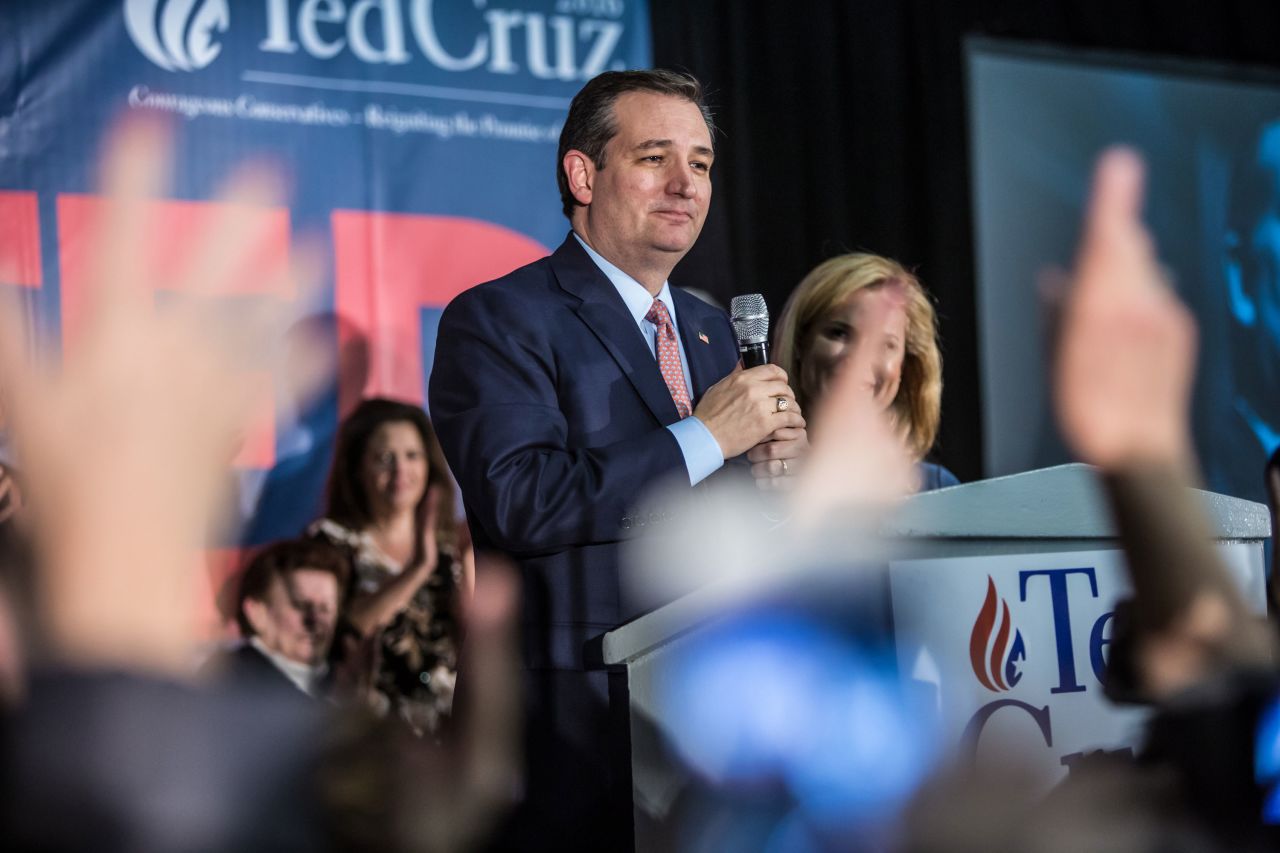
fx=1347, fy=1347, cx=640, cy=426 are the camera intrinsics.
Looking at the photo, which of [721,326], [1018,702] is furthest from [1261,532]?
[721,326]

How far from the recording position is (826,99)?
4.46 m

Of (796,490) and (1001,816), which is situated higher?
(796,490)

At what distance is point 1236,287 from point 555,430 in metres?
3.89

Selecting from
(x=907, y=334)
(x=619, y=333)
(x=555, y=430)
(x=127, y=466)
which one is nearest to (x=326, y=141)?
(x=907, y=334)

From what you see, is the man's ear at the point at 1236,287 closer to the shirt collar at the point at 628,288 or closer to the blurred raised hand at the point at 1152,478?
the shirt collar at the point at 628,288

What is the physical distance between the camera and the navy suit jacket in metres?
1.65

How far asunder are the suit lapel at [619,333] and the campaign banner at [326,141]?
1762 millimetres

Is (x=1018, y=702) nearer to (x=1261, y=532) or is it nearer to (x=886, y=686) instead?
(x=886, y=686)

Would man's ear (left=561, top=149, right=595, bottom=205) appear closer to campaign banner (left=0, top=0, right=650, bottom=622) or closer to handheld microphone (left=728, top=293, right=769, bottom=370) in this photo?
handheld microphone (left=728, top=293, right=769, bottom=370)

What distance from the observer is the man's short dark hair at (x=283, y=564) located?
10.9 feet

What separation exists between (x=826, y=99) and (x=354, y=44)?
162 centimetres

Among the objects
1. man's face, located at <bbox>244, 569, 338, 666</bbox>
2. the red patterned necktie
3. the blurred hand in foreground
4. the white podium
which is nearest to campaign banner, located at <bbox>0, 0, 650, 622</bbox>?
man's face, located at <bbox>244, 569, 338, 666</bbox>

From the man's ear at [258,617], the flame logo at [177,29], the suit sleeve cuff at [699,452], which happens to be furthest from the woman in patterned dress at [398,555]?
the suit sleeve cuff at [699,452]

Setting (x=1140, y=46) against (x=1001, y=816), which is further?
(x=1140, y=46)
